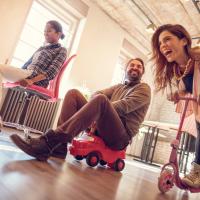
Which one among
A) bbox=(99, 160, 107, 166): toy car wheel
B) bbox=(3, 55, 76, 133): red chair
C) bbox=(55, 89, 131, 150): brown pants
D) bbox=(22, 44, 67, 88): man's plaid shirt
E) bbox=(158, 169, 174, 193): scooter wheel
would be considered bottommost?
bbox=(99, 160, 107, 166): toy car wheel

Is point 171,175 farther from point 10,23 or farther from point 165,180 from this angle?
point 10,23

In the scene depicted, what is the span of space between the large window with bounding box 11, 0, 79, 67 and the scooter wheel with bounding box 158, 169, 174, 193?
3.35m

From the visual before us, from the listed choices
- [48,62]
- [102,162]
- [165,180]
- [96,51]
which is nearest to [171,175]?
[165,180]

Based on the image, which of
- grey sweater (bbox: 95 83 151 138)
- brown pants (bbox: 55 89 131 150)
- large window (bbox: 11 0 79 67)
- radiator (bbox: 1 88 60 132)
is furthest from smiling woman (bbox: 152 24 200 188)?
large window (bbox: 11 0 79 67)

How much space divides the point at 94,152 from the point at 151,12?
A: 3965mm

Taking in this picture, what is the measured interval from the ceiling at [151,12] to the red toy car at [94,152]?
3646mm

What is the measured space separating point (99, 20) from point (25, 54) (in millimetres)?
1794

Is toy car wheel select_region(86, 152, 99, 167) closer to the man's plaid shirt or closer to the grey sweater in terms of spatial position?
the grey sweater

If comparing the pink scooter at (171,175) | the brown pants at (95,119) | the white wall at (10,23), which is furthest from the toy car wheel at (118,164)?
the white wall at (10,23)

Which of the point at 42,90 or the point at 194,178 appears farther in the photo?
the point at 42,90

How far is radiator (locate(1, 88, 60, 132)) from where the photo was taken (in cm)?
361

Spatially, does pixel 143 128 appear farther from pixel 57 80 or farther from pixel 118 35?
pixel 57 80

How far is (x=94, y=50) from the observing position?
16.5 ft

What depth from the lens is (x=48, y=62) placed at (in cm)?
215
